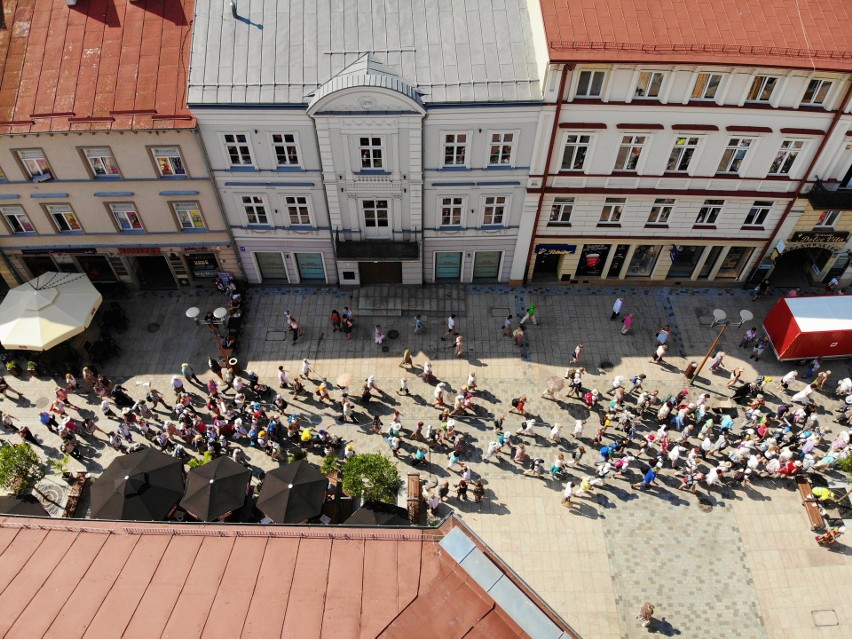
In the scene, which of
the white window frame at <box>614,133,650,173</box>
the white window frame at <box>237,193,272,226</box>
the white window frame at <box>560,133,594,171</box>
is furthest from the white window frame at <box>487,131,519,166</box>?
the white window frame at <box>237,193,272,226</box>

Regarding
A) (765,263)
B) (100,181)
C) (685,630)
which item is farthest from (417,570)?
(765,263)

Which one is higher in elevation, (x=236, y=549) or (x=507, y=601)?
(x=507, y=601)

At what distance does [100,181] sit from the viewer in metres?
32.8

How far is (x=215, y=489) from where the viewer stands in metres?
26.0

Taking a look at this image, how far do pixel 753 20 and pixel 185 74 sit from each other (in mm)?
27563

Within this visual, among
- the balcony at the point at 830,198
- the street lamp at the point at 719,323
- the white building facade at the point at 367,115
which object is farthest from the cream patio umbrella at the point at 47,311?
the balcony at the point at 830,198

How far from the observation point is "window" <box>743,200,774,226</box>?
34.5 metres

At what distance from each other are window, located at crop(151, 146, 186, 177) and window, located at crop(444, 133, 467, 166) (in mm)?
13684

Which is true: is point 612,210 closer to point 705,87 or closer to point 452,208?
point 705,87

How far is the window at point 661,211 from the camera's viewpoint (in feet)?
113

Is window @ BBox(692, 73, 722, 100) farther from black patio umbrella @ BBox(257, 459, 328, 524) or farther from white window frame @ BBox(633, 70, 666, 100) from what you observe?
black patio umbrella @ BBox(257, 459, 328, 524)

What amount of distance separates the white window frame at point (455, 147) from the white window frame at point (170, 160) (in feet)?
44.3

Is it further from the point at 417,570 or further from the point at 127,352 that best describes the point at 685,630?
the point at 127,352

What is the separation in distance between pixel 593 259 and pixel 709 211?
6823 mm
